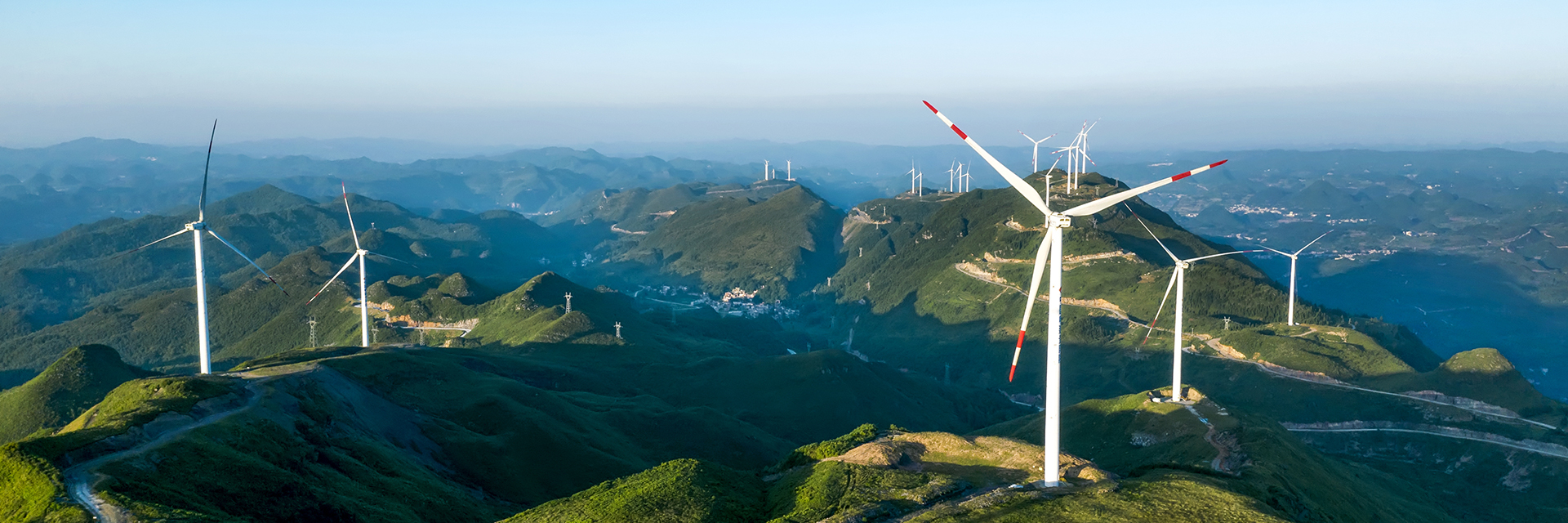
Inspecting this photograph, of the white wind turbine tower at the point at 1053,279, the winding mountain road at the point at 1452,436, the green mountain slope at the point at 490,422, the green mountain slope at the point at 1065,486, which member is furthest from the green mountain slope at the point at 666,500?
the winding mountain road at the point at 1452,436

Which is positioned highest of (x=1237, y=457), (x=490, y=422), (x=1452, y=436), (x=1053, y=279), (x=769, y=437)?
(x=1053, y=279)

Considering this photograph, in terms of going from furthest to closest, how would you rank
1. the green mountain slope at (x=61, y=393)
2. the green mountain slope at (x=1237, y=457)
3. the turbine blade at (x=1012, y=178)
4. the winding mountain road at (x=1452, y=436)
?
the winding mountain road at (x=1452, y=436), the green mountain slope at (x=61, y=393), the green mountain slope at (x=1237, y=457), the turbine blade at (x=1012, y=178)

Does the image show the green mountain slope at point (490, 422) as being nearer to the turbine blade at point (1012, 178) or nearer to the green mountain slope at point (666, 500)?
the green mountain slope at point (666, 500)

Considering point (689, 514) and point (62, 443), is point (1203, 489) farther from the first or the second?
point (62, 443)

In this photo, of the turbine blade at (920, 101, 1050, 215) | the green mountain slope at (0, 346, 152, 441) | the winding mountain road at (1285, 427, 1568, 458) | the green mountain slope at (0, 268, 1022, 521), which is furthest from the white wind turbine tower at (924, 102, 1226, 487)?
the green mountain slope at (0, 346, 152, 441)

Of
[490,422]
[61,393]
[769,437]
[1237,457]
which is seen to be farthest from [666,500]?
[61,393]

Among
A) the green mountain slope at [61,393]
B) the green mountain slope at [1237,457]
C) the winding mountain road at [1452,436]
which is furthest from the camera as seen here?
the winding mountain road at [1452,436]

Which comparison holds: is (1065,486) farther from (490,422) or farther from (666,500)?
(490,422)

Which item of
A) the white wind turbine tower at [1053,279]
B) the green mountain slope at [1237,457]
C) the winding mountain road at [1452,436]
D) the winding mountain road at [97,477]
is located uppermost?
the white wind turbine tower at [1053,279]

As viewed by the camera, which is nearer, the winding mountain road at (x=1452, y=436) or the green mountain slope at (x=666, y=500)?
the green mountain slope at (x=666, y=500)
